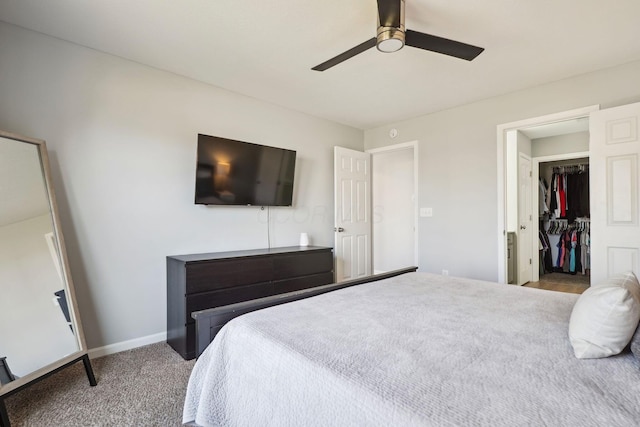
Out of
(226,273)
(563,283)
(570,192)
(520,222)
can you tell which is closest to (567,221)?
(570,192)

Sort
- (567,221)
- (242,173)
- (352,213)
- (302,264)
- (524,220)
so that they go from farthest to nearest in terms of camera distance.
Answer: (567,221) → (524,220) → (352,213) → (302,264) → (242,173)

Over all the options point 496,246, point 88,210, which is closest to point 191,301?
point 88,210

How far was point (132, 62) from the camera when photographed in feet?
8.96

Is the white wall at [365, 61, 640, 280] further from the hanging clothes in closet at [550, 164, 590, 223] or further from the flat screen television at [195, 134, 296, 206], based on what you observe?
the hanging clothes in closet at [550, 164, 590, 223]

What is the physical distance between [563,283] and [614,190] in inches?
105

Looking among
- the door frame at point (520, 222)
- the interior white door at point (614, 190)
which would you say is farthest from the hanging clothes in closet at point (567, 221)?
the interior white door at point (614, 190)

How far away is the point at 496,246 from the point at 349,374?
10.8 ft

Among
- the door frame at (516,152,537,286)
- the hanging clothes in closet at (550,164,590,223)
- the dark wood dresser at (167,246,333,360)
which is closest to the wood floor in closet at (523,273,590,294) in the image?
the door frame at (516,152,537,286)

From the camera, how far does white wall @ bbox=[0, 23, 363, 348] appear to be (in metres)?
2.35

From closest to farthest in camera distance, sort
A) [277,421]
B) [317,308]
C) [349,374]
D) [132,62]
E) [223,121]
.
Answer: [349,374], [277,421], [317,308], [132,62], [223,121]

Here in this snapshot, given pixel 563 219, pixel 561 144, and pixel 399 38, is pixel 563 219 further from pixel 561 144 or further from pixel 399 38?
pixel 399 38

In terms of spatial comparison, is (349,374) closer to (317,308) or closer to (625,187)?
(317,308)

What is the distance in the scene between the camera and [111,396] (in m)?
1.96

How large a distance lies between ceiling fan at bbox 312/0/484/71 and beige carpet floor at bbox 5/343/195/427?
2439 mm
